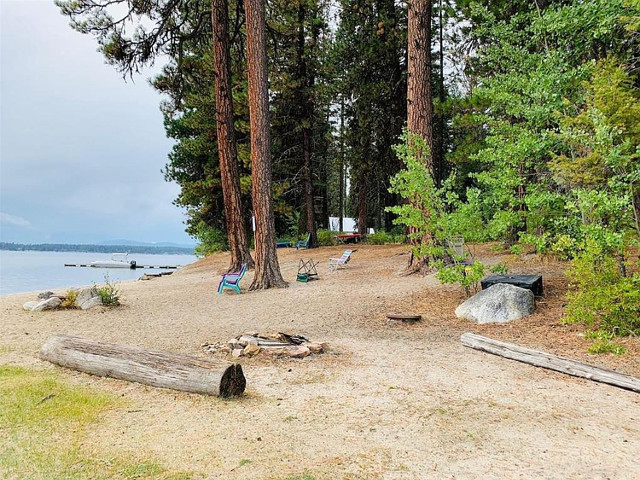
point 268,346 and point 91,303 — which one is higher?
point 91,303

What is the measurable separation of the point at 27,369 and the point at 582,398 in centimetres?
579

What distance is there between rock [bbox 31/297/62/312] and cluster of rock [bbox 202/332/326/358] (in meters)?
4.96

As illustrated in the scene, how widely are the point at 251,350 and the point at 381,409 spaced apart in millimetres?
2166

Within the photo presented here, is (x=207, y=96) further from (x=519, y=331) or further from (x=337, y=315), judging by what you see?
(x=519, y=331)

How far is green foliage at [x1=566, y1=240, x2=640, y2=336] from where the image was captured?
17.4 ft

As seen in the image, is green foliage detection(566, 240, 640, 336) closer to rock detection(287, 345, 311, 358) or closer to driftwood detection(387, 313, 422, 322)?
driftwood detection(387, 313, 422, 322)

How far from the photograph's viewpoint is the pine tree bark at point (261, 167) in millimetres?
10695

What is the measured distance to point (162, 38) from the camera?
1322 cm

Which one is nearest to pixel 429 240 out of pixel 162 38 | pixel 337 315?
pixel 337 315

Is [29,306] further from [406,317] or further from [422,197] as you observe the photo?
[422,197]

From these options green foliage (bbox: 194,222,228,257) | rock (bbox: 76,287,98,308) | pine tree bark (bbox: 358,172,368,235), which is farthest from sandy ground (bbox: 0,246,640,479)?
green foliage (bbox: 194,222,228,257)

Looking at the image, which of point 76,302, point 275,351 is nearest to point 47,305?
point 76,302

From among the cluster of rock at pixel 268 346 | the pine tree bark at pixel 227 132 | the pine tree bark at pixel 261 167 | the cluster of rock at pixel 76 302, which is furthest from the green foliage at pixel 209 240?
the cluster of rock at pixel 268 346

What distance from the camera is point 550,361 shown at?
4.77 metres
